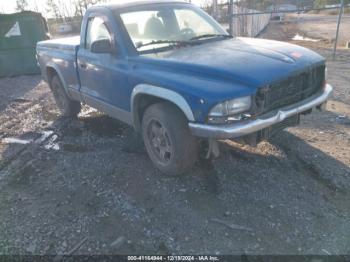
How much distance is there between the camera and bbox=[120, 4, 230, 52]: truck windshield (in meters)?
4.11

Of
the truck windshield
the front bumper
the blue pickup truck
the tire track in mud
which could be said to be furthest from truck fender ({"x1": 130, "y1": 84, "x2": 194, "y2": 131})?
the tire track in mud

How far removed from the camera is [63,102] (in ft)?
20.7

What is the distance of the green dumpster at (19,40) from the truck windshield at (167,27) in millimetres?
7331

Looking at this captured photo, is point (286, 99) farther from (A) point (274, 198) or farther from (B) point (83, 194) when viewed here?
(B) point (83, 194)

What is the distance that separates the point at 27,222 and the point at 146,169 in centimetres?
145

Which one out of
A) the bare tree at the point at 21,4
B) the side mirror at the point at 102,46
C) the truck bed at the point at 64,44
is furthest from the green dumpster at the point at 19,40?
the bare tree at the point at 21,4

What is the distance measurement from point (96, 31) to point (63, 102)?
213cm

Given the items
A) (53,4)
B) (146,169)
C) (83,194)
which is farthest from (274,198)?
(53,4)

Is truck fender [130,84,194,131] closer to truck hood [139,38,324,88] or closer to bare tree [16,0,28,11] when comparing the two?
truck hood [139,38,324,88]

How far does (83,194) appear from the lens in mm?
3775

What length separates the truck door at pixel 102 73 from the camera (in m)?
4.11

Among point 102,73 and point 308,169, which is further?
point 102,73

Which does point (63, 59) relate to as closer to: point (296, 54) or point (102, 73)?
point (102, 73)

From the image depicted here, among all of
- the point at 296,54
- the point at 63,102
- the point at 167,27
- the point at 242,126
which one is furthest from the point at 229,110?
the point at 63,102
